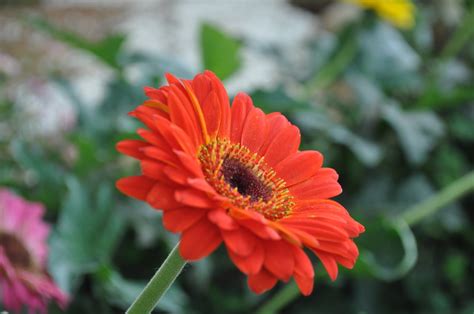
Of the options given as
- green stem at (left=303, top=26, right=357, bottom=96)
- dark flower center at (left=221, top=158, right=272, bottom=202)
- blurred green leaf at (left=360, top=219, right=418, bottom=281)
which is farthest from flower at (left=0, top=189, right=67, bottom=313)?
green stem at (left=303, top=26, right=357, bottom=96)

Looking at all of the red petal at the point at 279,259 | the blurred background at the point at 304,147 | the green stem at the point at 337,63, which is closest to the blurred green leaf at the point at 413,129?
the blurred background at the point at 304,147

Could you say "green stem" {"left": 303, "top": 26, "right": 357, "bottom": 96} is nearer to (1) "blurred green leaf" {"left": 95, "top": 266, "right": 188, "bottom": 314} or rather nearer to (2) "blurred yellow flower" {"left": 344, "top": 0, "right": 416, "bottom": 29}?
(2) "blurred yellow flower" {"left": 344, "top": 0, "right": 416, "bottom": 29}

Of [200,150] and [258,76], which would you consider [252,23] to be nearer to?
[258,76]

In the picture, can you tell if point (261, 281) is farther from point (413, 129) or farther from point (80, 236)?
point (413, 129)

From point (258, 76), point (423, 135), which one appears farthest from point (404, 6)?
point (258, 76)

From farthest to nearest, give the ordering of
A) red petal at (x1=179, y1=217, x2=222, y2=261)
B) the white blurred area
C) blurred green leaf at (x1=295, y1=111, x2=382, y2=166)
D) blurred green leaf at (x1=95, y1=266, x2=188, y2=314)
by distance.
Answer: the white blurred area < blurred green leaf at (x1=295, y1=111, x2=382, y2=166) < blurred green leaf at (x1=95, y1=266, x2=188, y2=314) < red petal at (x1=179, y1=217, x2=222, y2=261)

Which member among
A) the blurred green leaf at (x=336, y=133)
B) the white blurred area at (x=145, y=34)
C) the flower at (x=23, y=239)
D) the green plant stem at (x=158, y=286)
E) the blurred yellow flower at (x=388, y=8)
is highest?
the blurred yellow flower at (x=388, y=8)

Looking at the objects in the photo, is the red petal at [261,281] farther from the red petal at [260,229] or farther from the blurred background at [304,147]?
the blurred background at [304,147]
